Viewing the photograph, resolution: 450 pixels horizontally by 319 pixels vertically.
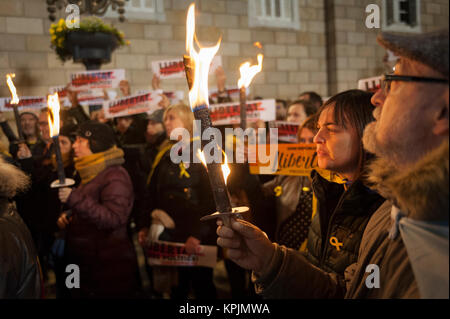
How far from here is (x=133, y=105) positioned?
443cm

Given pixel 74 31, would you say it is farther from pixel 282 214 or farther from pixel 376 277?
pixel 376 277

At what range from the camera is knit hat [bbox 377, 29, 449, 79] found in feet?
2.59

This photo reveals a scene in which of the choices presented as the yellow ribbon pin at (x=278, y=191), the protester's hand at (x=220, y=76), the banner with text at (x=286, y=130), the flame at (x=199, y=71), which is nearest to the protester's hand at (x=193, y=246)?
the yellow ribbon pin at (x=278, y=191)

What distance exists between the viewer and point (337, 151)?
61.8 inches

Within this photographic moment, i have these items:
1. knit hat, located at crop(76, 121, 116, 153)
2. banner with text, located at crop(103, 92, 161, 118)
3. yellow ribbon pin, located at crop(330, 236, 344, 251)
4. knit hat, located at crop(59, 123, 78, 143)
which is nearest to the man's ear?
yellow ribbon pin, located at crop(330, 236, 344, 251)

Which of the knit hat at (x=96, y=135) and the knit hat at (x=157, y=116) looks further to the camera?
the knit hat at (x=157, y=116)

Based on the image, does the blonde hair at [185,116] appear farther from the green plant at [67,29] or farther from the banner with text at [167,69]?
the green plant at [67,29]

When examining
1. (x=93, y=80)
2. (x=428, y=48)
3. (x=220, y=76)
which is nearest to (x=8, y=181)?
(x=428, y=48)

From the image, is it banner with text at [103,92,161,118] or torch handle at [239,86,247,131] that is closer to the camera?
torch handle at [239,86,247,131]

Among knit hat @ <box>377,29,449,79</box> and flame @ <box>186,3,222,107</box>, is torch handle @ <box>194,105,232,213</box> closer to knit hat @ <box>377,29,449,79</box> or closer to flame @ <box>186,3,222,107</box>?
flame @ <box>186,3,222,107</box>

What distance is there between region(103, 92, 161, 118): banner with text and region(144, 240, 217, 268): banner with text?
6.38 feet

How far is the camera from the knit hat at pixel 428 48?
2.59 feet

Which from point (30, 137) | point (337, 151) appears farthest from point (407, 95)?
point (30, 137)

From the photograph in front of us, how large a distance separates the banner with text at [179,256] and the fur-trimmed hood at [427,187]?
2144mm
